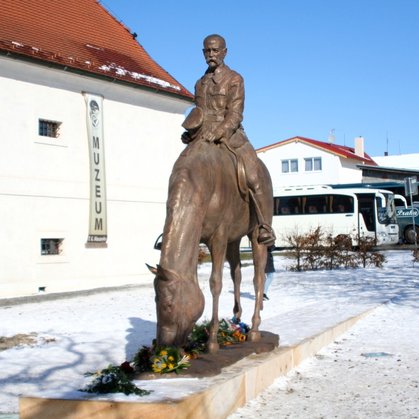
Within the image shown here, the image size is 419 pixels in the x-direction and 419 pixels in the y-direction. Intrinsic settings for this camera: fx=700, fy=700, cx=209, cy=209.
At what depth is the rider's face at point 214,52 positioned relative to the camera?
304 inches

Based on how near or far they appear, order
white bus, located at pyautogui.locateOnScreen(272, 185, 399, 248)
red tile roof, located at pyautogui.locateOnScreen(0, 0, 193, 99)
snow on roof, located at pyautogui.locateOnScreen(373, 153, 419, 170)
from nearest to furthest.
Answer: red tile roof, located at pyautogui.locateOnScreen(0, 0, 193, 99)
white bus, located at pyautogui.locateOnScreen(272, 185, 399, 248)
snow on roof, located at pyautogui.locateOnScreen(373, 153, 419, 170)

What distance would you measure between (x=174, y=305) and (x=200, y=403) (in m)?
0.87

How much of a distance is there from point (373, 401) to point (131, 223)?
50.2 ft

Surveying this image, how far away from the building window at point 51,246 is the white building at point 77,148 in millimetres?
27

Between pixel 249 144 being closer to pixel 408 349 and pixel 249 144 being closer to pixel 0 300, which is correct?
pixel 408 349

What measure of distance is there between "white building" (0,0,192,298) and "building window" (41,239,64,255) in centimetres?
3

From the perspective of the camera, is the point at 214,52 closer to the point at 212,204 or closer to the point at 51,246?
the point at 212,204

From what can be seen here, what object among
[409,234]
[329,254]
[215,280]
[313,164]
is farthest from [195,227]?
[313,164]

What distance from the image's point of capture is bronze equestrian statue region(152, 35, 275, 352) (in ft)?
19.7

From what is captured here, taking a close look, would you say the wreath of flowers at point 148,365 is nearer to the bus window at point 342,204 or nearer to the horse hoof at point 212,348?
the horse hoof at point 212,348

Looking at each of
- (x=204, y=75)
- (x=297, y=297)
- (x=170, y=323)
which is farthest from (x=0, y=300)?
(x=170, y=323)

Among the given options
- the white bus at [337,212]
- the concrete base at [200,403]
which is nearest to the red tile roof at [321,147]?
the white bus at [337,212]

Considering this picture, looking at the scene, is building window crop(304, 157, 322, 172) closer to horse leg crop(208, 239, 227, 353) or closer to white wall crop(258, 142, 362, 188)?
white wall crop(258, 142, 362, 188)

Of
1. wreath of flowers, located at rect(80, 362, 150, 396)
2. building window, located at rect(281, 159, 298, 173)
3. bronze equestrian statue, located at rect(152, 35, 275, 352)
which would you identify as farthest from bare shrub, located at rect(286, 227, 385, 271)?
building window, located at rect(281, 159, 298, 173)
